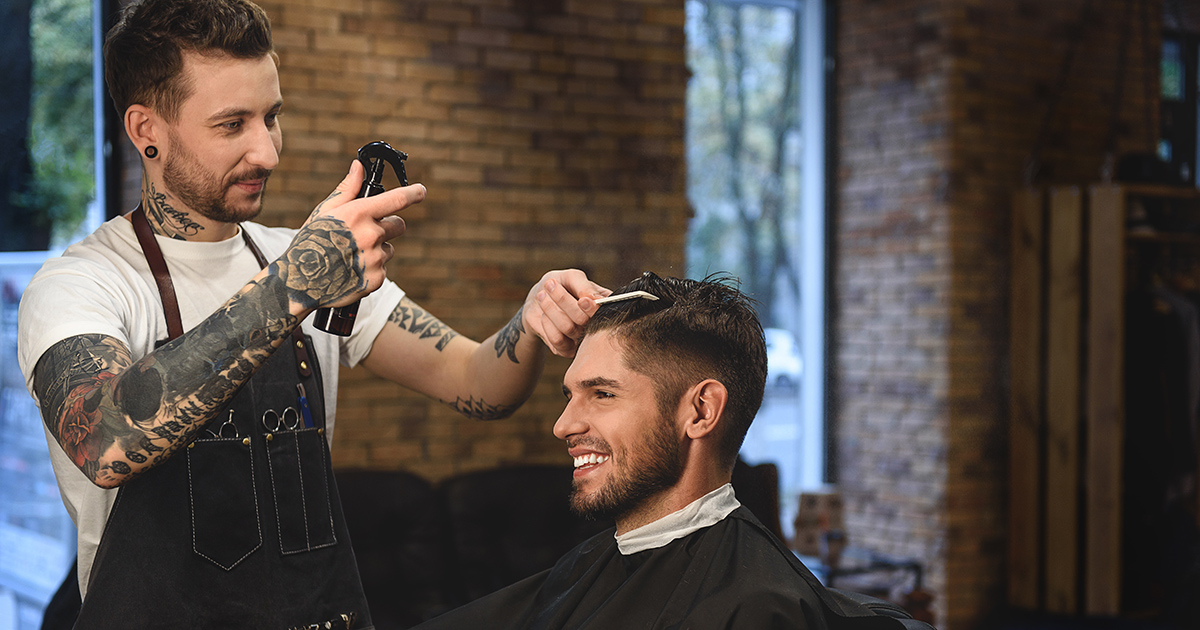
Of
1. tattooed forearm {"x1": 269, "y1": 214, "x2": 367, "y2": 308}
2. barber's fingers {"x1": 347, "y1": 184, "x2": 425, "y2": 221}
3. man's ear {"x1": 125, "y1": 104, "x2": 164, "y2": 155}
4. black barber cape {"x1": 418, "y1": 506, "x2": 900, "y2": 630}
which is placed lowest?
black barber cape {"x1": 418, "y1": 506, "x2": 900, "y2": 630}

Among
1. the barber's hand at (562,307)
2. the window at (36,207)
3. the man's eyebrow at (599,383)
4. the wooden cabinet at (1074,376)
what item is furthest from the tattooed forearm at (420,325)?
the wooden cabinet at (1074,376)

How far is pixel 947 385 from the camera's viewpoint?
455 cm

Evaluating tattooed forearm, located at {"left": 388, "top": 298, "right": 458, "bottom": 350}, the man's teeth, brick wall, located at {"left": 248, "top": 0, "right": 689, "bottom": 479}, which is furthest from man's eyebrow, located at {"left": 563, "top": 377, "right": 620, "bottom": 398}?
brick wall, located at {"left": 248, "top": 0, "right": 689, "bottom": 479}

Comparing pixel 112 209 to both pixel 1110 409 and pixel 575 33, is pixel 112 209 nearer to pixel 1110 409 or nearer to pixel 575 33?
pixel 575 33

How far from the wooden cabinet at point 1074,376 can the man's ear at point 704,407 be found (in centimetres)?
329

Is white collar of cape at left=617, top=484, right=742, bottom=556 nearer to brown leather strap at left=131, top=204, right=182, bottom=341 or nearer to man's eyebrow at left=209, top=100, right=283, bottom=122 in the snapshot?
brown leather strap at left=131, top=204, right=182, bottom=341

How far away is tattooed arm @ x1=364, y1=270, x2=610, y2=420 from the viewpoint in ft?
5.53

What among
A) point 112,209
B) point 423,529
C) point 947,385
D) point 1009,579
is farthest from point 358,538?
point 1009,579

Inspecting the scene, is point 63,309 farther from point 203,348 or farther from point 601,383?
point 601,383

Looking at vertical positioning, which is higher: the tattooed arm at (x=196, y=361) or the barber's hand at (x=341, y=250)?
the barber's hand at (x=341, y=250)

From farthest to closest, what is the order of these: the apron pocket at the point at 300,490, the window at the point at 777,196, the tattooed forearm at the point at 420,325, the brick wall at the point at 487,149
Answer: the window at the point at 777,196, the brick wall at the point at 487,149, the tattooed forearm at the point at 420,325, the apron pocket at the point at 300,490

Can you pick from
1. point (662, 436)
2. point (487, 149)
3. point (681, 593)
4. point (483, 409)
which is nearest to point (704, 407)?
point (662, 436)

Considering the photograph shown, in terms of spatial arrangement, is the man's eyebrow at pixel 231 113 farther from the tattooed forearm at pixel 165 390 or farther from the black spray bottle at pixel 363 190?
the tattooed forearm at pixel 165 390

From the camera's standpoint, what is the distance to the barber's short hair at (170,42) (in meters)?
1.45
